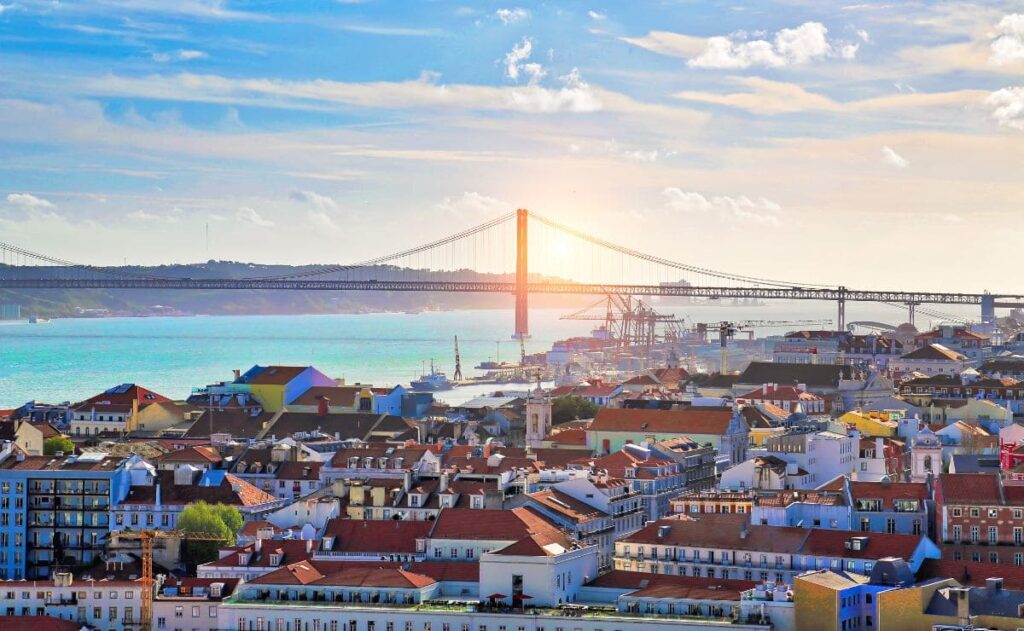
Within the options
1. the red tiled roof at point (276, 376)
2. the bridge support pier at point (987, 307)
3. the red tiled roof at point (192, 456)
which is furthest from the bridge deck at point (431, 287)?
the red tiled roof at point (192, 456)

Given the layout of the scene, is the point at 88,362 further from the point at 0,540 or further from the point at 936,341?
the point at 0,540

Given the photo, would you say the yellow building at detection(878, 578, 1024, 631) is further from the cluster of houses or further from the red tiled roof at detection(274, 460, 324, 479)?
the red tiled roof at detection(274, 460, 324, 479)

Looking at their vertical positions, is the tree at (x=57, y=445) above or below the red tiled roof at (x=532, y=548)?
above

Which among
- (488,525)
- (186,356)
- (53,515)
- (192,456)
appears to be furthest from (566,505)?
(186,356)

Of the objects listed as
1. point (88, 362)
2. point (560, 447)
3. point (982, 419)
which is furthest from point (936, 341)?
point (88, 362)

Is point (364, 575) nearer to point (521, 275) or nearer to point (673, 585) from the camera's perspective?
point (673, 585)

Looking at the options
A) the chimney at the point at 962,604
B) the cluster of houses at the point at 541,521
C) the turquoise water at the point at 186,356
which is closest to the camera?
the chimney at the point at 962,604

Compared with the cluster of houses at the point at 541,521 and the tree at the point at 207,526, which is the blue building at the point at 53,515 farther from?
the tree at the point at 207,526
